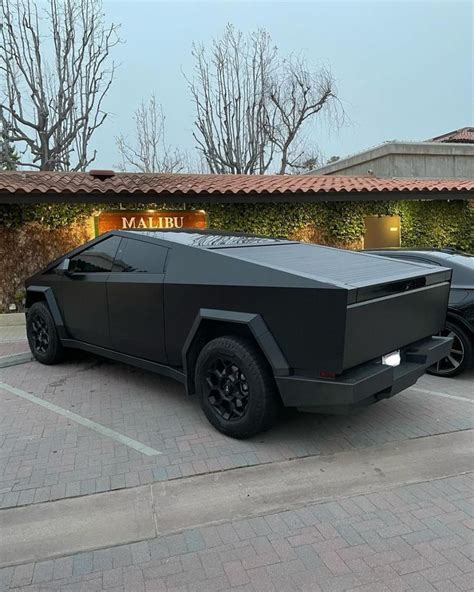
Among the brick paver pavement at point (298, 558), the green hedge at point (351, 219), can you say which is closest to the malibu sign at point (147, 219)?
the green hedge at point (351, 219)

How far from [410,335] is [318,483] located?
1479 millimetres

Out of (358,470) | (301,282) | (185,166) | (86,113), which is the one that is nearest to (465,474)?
(358,470)

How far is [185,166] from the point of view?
3181 centimetres

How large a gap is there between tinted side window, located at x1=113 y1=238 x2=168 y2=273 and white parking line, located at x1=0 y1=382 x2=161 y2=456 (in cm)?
149

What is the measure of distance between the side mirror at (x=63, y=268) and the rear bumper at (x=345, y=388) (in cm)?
314

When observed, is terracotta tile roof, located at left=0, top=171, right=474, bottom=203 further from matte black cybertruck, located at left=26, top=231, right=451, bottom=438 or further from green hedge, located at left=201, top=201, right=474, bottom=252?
matte black cybertruck, located at left=26, top=231, right=451, bottom=438

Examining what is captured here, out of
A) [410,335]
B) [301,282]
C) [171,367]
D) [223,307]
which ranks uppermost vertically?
[301,282]

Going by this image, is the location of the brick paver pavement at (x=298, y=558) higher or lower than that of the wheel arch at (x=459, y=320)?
lower

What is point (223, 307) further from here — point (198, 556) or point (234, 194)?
point (234, 194)

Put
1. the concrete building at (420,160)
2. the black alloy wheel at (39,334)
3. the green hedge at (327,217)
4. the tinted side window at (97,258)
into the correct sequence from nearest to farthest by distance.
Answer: the tinted side window at (97,258)
the black alloy wheel at (39,334)
the green hedge at (327,217)
the concrete building at (420,160)

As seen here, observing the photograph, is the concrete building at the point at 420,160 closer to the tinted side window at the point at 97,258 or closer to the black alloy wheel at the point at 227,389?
the tinted side window at the point at 97,258

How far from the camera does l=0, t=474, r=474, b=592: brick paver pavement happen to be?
2.17m

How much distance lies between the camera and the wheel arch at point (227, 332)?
3.26 metres

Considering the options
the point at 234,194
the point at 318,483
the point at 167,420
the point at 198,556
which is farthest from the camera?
the point at 234,194
